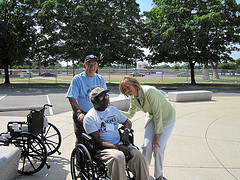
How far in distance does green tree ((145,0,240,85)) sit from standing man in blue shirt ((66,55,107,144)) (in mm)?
17934

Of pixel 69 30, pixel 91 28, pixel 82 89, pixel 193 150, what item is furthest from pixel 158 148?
pixel 69 30

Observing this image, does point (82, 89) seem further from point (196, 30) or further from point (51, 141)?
point (196, 30)

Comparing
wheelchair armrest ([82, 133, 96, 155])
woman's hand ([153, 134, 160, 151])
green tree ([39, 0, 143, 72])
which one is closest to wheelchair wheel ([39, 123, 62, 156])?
wheelchair armrest ([82, 133, 96, 155])

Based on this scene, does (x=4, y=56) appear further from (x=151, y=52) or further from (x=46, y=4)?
(x=151, y=52)

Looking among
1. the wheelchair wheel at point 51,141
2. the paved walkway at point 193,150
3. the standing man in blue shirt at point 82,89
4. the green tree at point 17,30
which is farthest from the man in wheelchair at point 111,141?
the green tree at point 17,30

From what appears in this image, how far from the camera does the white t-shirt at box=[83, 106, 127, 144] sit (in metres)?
2.56

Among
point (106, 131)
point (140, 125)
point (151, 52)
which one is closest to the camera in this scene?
point (106, 131)

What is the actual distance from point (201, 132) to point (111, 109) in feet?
11.2

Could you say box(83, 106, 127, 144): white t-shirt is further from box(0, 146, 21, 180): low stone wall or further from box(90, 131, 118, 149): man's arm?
box(0, 146, 21, 180): low stone wall

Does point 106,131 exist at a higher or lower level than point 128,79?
lower

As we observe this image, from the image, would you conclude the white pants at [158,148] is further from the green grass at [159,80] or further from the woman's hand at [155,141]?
the green grass at [159,80]

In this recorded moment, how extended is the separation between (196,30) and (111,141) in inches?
794

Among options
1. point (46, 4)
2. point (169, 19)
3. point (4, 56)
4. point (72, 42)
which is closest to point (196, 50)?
point (169, 19)

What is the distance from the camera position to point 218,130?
5.44 metres
